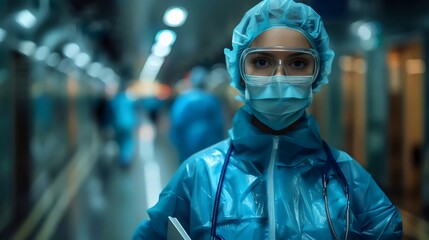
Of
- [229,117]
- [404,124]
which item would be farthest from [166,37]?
[404,124]

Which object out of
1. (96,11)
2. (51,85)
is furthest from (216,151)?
(51,85)

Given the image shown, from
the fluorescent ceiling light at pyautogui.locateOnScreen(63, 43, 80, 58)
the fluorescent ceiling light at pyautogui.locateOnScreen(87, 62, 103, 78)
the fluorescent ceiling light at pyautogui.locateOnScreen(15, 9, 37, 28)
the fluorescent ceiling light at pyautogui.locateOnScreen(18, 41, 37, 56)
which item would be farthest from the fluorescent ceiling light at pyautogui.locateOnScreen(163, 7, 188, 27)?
the fluorescent ceiling light at pyautogui.locateOnScreen(87, 62, 103, 78)

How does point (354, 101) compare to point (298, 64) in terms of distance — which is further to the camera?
point (354, 101)

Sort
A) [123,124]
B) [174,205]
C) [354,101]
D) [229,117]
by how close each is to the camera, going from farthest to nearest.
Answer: [123,124], [354,101], [229,117], [174,205]

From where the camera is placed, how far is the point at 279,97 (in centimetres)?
178

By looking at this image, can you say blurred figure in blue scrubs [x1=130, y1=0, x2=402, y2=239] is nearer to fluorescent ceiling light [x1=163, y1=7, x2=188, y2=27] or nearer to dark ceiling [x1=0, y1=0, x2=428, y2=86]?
dark ceiling [x1=0, y1=0, x2=428, y2=86]

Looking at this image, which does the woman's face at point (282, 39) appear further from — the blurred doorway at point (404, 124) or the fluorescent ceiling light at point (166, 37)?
the blurred doorway at point (404, 124)

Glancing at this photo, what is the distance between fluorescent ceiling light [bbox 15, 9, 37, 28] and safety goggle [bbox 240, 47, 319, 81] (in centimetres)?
540

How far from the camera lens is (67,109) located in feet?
44.0

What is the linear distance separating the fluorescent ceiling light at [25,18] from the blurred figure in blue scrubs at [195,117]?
223cm

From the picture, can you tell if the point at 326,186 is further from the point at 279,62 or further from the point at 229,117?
the point at 229,117

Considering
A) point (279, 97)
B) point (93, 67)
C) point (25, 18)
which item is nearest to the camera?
point (279, 97)

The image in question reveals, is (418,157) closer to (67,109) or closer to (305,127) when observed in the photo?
(305,127)

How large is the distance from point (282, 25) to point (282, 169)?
0.45 metres
